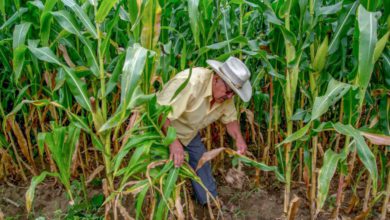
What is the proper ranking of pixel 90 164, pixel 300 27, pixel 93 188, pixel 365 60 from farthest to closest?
pixel 90 164, pixel 93 188, pixel 300 27, pixel 365 60

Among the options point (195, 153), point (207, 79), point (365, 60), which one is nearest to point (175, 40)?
point (207, 79)

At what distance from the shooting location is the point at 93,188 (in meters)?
3.67

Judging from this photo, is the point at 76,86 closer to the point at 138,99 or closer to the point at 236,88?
the point at 138,99

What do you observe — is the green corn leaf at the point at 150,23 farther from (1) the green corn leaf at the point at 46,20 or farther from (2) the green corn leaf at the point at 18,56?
(2) the green corn leaf at the point at 18,56

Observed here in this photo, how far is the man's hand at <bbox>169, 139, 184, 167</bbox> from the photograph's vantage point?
2.62 metres

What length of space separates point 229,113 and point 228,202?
2.77 feet

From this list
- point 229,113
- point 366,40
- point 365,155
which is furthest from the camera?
point 229,113

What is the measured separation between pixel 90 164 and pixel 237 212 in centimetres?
153

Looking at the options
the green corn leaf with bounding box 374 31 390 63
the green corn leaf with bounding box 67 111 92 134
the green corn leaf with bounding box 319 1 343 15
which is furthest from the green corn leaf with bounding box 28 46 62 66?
the green corn leaf with bounding box 374 31 390 63

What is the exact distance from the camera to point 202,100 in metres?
2.89

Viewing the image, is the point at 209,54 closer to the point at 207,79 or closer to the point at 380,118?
the point at 207,79

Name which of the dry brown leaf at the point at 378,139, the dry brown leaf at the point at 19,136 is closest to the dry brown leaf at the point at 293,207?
the dry brown leaf at the point at 378,139

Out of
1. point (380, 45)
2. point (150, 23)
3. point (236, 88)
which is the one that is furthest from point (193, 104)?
point (380, 45)

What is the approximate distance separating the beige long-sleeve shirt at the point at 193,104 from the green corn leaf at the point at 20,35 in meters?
1.05
